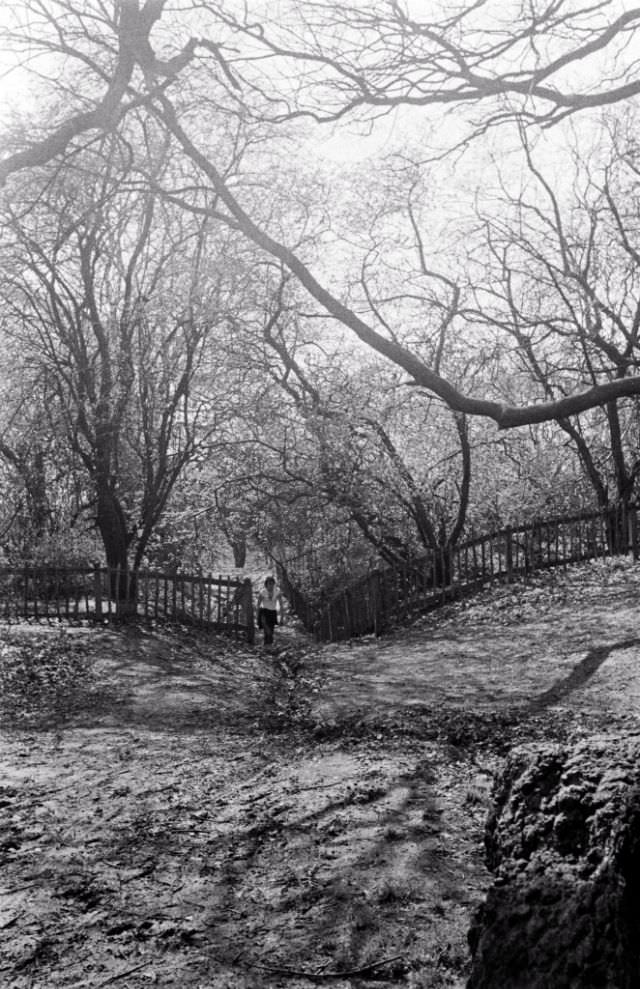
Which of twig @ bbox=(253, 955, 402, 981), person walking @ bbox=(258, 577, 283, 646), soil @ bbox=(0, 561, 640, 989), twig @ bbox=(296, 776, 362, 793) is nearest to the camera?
twig @ bbox=(253, 955, 402, 981)

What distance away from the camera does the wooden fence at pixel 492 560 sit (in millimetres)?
19969

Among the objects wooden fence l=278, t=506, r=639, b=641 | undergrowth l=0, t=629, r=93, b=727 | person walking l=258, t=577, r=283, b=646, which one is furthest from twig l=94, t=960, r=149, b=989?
person walking l=258, t=577, r=283, b=646

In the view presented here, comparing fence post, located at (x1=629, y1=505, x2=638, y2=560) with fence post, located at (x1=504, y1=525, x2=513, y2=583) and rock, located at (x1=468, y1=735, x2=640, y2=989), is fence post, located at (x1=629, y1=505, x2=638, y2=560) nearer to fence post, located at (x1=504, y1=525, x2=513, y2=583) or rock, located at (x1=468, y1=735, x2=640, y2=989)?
fence post, located at (x1=504, y1=525, x2=513, y2=583)

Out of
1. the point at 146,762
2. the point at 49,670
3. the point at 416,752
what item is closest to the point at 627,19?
the point at 416,752

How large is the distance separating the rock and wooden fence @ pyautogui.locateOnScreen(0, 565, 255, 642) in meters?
16.2

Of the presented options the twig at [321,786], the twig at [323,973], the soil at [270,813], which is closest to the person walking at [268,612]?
the soil at [270,813]

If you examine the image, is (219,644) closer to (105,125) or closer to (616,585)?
(616,585)

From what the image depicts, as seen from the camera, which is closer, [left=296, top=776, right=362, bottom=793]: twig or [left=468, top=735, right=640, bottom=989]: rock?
[left=468, top=735, right=640, bottom=989]: rock

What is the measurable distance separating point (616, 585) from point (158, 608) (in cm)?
985

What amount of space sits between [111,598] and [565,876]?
57.1ft

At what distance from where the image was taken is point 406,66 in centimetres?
772

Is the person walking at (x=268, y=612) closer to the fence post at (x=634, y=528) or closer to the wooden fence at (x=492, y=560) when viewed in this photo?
the wooden fence at (x=492, y=560)

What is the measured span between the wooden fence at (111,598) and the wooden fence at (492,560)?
321 centimetres

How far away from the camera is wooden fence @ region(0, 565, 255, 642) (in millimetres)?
18500
